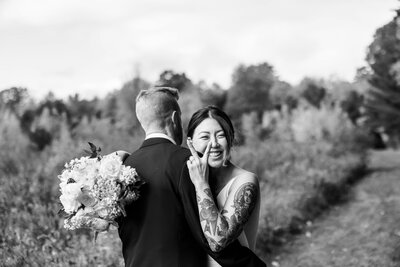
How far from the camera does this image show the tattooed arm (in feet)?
8.64

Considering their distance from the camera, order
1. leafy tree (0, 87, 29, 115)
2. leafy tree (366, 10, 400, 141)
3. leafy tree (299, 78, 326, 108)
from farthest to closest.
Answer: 1. leafy tree (299, 78, 326, 108)
2. leafy tree (366, 10, 400, 141)
3. leafy tree (0, 87, 29, 115)

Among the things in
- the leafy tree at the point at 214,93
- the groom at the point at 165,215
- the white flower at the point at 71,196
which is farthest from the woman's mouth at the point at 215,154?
the leafy tree at the point at 214,93

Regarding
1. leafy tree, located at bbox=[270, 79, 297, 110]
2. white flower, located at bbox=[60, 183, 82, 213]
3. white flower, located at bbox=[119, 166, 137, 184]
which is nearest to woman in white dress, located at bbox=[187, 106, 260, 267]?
white flower, located at bbox=[119, 166, 137, 184]

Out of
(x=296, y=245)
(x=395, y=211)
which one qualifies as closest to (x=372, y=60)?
(x=395, y=211)

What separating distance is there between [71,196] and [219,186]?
2.64 ft

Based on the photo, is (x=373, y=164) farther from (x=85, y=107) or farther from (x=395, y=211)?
Result: (x=85, y=107)

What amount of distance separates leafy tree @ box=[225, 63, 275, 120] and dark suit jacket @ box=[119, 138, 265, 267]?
33883 millimetres

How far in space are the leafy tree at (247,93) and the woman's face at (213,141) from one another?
111ft

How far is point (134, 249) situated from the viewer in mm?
2799

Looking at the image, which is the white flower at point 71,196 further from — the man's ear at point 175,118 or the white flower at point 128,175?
the man's ear at point 175,118

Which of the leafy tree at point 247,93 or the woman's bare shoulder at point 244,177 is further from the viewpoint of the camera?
the leafy tree at point 247,93

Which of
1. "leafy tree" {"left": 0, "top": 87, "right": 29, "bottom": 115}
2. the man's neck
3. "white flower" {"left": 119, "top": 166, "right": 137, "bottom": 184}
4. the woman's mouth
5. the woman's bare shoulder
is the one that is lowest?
the woman's bare shoulder

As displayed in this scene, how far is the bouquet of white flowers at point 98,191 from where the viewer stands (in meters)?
2.63

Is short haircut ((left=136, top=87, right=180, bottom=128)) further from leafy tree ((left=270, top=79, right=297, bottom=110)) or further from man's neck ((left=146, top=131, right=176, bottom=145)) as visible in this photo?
leafy tree ((left=270, top=79, right=297, bottom=110))
